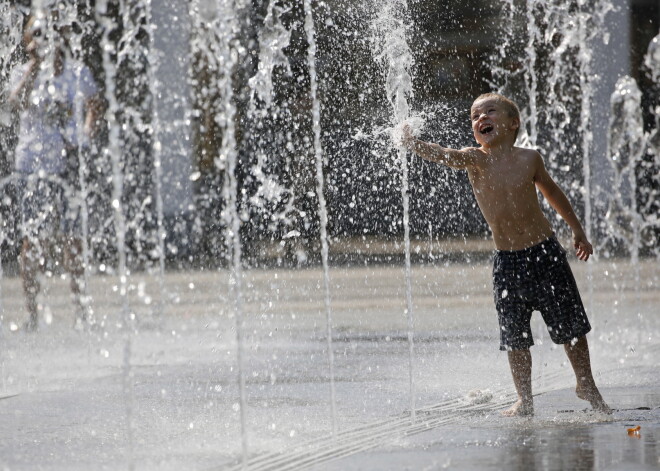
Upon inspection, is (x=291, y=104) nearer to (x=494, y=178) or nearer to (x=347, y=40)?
(x=347, y=40)

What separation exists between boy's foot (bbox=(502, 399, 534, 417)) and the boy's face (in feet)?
2.67

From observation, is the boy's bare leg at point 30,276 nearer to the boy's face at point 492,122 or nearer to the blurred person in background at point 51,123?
the blurred person in background at point 51,123

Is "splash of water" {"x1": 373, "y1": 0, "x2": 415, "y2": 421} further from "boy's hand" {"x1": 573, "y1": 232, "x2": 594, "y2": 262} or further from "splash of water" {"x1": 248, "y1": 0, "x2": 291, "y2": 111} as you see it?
"splash of water" {"x1": 248, "y1": 0, "x2": 291, "y2": 111}

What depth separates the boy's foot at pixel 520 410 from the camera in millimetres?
3469

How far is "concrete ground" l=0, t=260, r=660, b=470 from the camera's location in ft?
9.70

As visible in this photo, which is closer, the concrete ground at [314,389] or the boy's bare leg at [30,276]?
the concrete ground at [314,389]

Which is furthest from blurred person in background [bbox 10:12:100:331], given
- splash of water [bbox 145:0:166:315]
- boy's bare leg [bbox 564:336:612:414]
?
splash of water [bbox 145:0:166:315]

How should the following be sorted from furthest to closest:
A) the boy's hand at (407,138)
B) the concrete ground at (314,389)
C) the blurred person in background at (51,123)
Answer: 1. the blurred person in background at (51,123)
2. the boy's hand at (407,138)
3. the concrete ground at (314,389)

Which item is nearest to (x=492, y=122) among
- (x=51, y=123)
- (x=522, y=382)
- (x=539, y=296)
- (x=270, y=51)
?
(x=539, y=296)

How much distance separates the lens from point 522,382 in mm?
3557

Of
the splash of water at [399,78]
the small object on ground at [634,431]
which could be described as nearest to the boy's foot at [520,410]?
the splash of water at [399,78]

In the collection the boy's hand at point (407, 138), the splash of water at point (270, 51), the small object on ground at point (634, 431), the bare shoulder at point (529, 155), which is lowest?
the small object on ground at point (634, 431)

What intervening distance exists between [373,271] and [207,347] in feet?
18.7

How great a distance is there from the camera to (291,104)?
17578 mm
